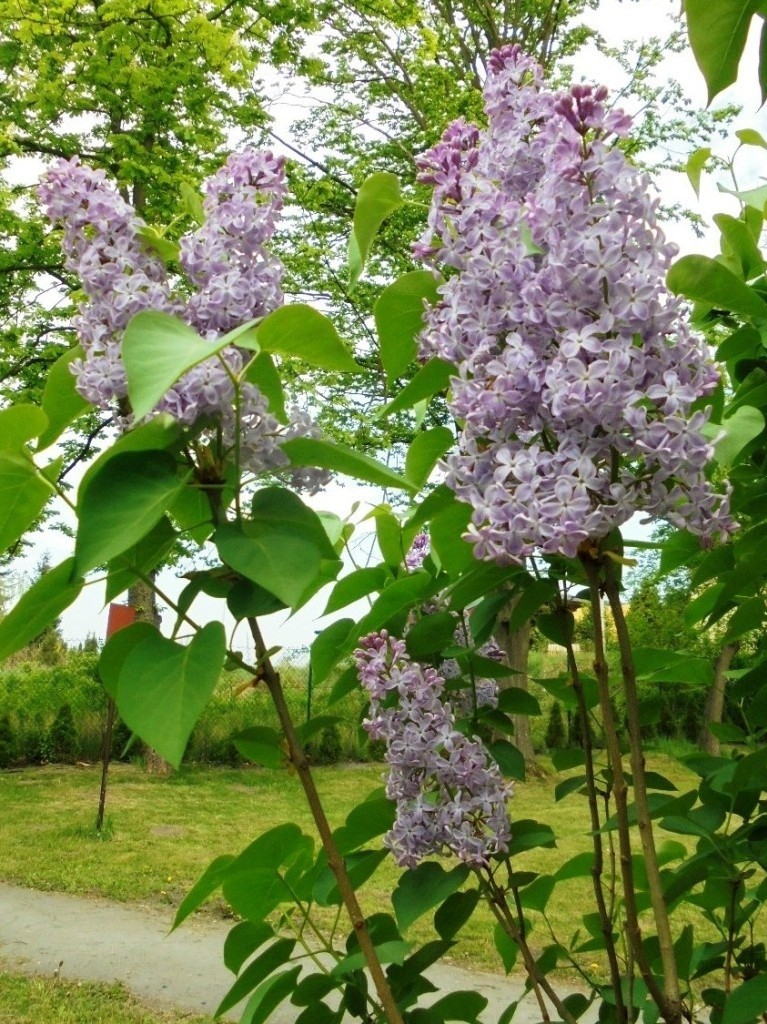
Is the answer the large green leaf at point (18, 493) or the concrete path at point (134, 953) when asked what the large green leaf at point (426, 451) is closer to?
the large green leaf at point (18, 493)

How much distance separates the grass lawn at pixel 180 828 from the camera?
17.7ft

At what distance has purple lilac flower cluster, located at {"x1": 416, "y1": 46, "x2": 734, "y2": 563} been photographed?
64 cm

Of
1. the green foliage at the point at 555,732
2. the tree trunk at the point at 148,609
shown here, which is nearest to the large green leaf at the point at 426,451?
the tree trunk at the point at 148,609

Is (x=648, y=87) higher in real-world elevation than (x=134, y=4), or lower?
higher

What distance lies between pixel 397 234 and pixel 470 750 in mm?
→ 11853

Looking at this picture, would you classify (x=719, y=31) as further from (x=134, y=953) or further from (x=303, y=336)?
(x=134, y=953)

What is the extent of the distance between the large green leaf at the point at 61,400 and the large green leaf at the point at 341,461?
0.18m

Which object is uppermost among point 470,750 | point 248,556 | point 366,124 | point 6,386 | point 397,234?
point 366,124

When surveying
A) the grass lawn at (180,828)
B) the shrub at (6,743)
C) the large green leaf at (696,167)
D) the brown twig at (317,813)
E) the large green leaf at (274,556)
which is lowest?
the grass lawn at (180,828)

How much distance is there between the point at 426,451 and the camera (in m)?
0.84

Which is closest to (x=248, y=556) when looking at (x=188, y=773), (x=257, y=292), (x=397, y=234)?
(x=257, y=292)

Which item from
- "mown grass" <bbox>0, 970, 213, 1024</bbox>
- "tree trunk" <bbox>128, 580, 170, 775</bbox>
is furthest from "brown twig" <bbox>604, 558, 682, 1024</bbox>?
"tree trunk" <bbox>128, 580, 170, 775</bbox>

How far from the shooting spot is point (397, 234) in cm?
1232

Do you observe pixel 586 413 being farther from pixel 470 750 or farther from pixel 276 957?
pixel 276 957
